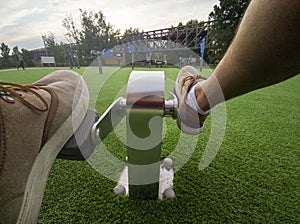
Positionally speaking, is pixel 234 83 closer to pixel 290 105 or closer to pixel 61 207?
pixel 61 207

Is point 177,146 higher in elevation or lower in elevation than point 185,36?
lower

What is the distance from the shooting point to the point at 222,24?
29.9 ft

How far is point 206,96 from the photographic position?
1.43 feet

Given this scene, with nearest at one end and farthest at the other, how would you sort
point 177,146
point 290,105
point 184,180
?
point 184,180 → point 177,146 → point 290,105

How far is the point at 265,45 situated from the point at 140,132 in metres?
0.30

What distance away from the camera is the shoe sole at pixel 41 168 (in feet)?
1.07

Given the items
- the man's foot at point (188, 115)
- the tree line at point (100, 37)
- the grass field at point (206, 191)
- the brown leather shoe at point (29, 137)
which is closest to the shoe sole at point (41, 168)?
the brown leather shoe at point (29, 137)

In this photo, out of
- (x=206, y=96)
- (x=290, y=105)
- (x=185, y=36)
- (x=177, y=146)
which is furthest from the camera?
(x=185, y=36)

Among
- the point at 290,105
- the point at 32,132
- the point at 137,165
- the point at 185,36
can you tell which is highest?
the point at 185,36

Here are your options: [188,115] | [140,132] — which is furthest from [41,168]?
[188,115]

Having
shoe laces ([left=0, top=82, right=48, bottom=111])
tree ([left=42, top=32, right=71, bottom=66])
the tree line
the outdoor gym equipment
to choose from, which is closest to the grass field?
the outdoor gym equipment

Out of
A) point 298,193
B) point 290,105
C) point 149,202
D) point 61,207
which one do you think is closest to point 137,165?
point 149,202

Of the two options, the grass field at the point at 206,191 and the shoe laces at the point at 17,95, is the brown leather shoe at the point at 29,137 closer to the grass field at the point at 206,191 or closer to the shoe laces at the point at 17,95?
the shoe laces at the point at 17,95

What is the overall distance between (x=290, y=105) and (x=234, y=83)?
5.84 feet
